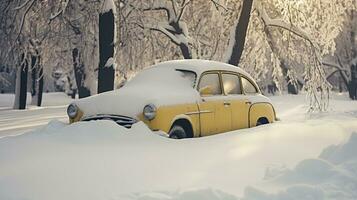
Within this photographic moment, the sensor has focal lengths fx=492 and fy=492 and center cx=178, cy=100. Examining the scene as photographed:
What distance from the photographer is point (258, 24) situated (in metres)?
18.1

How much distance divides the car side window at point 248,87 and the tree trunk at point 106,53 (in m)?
4.70

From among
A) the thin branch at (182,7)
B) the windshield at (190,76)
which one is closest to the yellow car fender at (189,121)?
the windshield at (190,76)

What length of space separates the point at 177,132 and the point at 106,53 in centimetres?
627

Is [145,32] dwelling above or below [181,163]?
above

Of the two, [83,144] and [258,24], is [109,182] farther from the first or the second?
[258,24]

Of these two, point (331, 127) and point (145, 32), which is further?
point (145, 32)

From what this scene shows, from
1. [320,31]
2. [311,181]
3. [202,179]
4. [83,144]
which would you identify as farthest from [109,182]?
[320,31]

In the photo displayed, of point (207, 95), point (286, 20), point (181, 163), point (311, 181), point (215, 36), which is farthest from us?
point (215, 36)

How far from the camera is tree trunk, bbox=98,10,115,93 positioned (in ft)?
44.1

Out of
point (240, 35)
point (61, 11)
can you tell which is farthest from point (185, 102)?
point (240, 35)

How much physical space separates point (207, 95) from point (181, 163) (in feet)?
11.2

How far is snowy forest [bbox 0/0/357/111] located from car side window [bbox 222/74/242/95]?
4.83 meters

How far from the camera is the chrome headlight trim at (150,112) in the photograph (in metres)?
7.38

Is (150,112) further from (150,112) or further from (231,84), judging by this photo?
(231,84)
